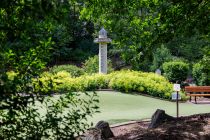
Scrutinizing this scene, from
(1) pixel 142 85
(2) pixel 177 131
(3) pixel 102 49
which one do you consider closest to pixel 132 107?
(1) pixel 142 85

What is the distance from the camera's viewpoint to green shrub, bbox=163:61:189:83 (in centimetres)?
2225

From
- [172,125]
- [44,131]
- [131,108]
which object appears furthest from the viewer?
[131,108]


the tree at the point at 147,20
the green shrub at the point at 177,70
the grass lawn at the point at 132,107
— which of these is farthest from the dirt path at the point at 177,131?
the green shrub at the point at 177,70

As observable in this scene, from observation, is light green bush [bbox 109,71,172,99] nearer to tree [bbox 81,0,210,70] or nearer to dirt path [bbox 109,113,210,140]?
dirt path [bbox 109,113,210,140]

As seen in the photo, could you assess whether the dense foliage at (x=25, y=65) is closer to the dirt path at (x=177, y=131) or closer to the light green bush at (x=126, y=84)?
the dirt path at (x=177, y=131)

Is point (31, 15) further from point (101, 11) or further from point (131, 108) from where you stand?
point (131, 108)

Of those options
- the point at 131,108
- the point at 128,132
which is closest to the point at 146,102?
the point at 131,108

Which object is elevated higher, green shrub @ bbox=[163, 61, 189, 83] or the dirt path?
the dirt path

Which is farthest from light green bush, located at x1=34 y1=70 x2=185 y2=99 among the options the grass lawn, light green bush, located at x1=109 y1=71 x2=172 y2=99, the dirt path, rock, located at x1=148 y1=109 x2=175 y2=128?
the dirt path

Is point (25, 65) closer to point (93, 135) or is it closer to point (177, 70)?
point (93, 135)

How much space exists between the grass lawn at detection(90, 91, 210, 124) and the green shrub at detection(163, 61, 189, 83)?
5.99m

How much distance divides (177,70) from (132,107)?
29.6 ft

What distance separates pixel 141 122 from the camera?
10312 mm

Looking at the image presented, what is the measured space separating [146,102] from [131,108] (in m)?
1.79
